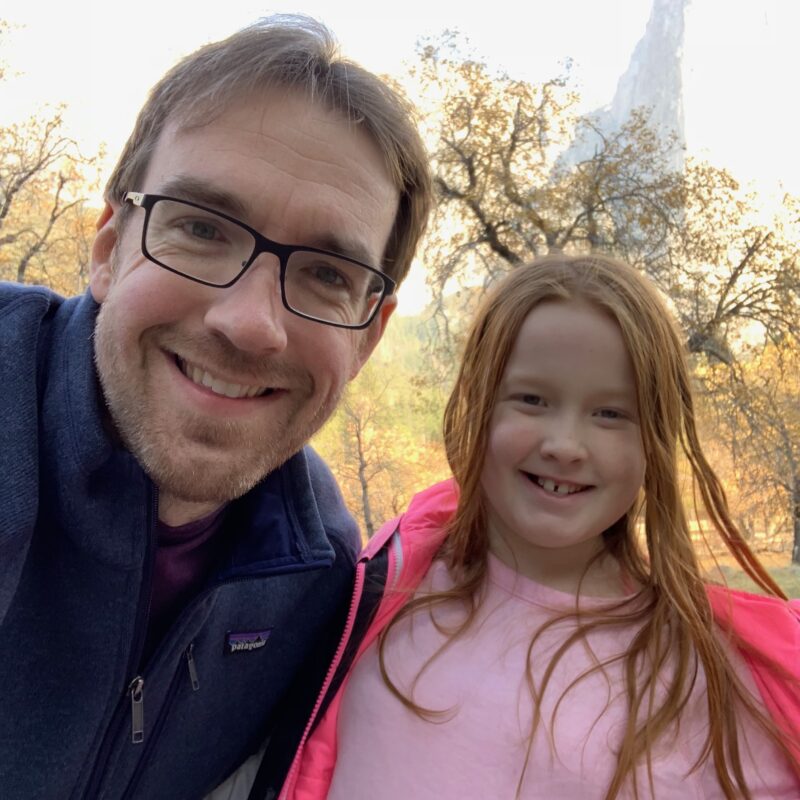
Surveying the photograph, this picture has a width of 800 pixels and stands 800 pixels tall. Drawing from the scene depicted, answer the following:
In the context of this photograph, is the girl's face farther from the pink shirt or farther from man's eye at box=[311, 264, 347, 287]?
man's eye at box=[311, 264, 347, 287]

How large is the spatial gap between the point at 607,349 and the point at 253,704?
103cm

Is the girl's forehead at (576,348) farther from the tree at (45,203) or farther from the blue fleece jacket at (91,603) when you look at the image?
the tree at (45,203)

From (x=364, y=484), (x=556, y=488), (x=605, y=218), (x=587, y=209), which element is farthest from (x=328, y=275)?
(x=364, y=484)

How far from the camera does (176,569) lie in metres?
1.24

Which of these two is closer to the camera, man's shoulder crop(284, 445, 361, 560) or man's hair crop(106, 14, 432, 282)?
man's hair crop(106, 14, 432, 282)

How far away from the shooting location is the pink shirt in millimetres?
1058

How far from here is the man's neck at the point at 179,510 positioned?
3.91ft

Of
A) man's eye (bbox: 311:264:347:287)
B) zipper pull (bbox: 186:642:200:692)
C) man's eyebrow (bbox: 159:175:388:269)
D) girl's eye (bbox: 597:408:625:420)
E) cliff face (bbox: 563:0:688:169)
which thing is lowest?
zipper pull (bbox: 186:642:200:692)

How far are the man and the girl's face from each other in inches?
14.2

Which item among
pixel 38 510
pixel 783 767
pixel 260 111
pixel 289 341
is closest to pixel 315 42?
pixel 260 111

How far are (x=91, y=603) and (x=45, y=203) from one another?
9.93 m

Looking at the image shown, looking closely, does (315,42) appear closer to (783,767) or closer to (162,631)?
(162,631)

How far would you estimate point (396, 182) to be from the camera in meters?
1.37

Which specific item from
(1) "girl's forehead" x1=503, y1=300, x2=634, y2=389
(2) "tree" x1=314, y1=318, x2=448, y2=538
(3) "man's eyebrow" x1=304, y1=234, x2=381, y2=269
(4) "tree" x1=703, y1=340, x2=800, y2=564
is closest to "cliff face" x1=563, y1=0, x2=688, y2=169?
(2) "tree" x1=314, y1=318, x2=448, y2=538
